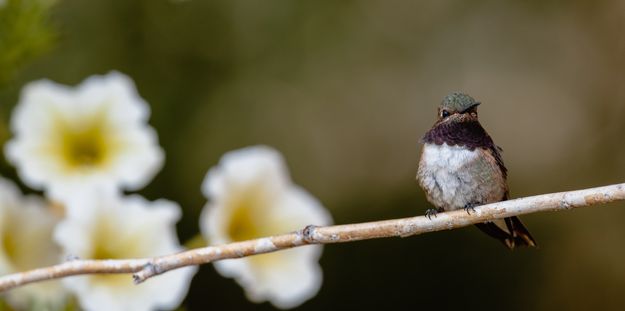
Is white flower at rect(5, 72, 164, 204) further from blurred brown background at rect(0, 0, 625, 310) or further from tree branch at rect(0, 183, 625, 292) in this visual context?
blurred brown background at rect(0, 0, 625, 310)

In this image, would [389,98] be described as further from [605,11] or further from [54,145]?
[54,145]

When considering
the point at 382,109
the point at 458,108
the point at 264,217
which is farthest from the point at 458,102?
the point at 382,109

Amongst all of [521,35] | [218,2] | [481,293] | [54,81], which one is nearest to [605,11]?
[521,35]

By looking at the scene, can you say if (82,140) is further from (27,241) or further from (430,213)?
(430,213)

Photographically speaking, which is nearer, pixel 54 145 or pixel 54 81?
pixel 54 145

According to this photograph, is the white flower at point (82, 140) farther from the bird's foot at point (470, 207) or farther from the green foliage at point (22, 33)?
the bird's foot at point (470, 207)
